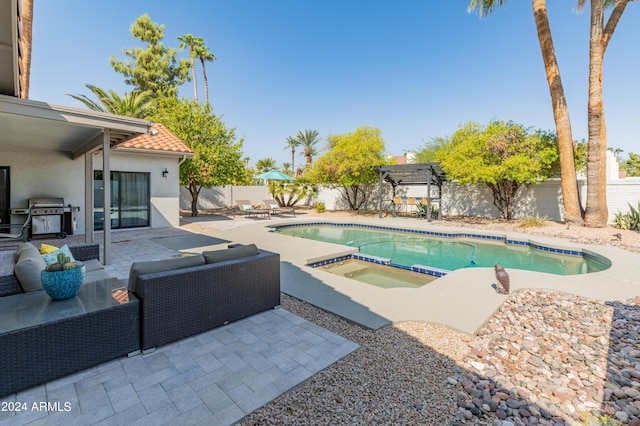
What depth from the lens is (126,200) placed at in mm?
10586

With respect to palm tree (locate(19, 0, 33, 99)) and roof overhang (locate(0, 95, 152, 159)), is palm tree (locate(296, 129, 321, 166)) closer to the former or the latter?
palm tree (locate(19, 0, 33, 99))

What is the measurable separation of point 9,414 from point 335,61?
19626 millimetres

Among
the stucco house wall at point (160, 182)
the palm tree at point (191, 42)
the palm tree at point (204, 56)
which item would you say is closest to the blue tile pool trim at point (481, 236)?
the stucco house wall at point (160, 182)

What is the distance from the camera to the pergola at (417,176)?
46.6 feet

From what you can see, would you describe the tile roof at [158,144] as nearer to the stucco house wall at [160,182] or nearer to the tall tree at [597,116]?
the stucco house wall at [160,182]

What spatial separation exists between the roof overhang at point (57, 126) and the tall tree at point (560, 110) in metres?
12.9

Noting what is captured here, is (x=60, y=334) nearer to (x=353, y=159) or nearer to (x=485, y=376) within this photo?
(x=485, y=376)

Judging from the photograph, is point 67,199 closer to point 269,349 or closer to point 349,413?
point 269,349

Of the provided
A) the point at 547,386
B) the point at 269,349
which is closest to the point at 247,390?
the point at 269,349

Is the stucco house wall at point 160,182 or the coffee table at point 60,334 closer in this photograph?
the coffee table at point 60,334

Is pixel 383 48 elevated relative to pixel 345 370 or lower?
elevated

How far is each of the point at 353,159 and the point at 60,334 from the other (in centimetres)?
1402

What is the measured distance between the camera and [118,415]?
2035 millimetres

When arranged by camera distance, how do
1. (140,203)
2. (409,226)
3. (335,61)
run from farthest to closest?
1. (335,61)
2. (409,226)
3. (140,203)
